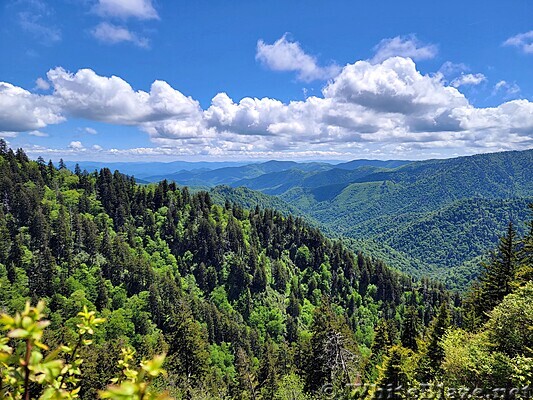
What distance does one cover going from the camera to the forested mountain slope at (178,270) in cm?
11175

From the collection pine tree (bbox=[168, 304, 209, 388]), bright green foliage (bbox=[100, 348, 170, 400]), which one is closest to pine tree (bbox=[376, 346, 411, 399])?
pine tree (bbox=[168, 304, 209, 388])

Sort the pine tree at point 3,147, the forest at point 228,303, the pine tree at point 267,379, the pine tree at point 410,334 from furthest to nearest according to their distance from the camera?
the pine tree at point 3,147 < the pine tree at point 410,334 < the pine tree at point 267,379 < the forest at point 228,303

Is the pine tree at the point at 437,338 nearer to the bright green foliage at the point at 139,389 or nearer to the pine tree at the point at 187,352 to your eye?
the pine tree at the point at 187,352

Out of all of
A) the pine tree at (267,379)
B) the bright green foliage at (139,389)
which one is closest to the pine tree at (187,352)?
the pine tree at (267,379)

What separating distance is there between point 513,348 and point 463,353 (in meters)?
3.17

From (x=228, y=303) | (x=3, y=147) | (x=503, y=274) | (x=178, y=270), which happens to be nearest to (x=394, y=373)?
(x=503, y=274)

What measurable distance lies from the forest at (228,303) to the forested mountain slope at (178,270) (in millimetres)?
687

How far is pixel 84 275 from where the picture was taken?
123750 millimetres

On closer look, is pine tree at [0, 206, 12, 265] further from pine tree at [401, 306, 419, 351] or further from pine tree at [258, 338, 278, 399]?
pine tree at [401, 306, 419, 351]

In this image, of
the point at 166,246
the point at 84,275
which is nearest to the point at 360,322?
the point at 166,246

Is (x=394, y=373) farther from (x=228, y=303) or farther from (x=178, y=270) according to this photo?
(x=178, y=270)

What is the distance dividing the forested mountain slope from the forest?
687 millimetres

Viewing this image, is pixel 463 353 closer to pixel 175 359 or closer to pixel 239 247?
pixel 175 359

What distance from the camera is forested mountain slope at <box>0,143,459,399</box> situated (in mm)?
111750
